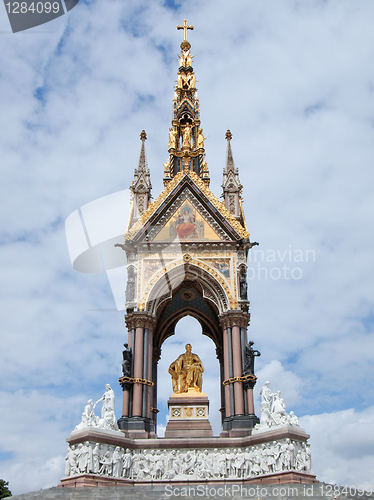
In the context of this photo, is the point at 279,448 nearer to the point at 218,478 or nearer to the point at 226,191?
the point at 218,478

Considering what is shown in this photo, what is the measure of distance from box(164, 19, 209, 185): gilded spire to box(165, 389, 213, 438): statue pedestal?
11104mm

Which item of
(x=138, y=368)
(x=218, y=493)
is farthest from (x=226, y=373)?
(x=218, y=493)

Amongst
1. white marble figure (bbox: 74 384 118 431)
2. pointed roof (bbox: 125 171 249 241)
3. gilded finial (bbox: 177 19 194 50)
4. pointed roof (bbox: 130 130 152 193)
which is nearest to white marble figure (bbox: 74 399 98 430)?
white marble figure (bbox: 74 384 118 431)

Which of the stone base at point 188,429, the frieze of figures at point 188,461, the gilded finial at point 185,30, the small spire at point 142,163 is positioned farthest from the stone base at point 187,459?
the gilded finial at point 185,30

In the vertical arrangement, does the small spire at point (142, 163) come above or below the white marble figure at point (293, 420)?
above

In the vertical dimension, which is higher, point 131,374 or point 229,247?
point 229,247

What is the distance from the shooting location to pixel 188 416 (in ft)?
73.3

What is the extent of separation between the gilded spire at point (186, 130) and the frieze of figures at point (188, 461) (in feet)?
45.0

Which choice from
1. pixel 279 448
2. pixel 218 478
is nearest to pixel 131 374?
pixel 218 478

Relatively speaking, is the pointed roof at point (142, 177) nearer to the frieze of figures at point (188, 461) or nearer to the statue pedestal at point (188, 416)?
the statue pedestal at point (188, 416)

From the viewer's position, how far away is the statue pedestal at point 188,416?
2158 centimetres

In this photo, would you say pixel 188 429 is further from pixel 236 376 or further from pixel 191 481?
pixel 236 376

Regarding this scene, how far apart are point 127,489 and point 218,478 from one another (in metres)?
4.30

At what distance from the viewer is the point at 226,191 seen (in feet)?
86.0
